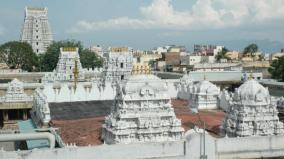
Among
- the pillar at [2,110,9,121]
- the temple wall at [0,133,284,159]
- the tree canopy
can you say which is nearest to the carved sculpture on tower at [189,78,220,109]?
the temple wall at [0,133,284,159]

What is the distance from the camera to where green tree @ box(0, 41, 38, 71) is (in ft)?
256

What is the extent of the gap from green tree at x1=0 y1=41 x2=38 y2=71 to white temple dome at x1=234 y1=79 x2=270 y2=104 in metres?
56.6

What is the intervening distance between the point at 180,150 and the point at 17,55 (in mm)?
61298

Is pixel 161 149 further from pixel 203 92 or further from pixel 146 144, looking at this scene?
pixel 203 92

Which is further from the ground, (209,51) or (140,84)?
(209,51)

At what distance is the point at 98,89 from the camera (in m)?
45.0

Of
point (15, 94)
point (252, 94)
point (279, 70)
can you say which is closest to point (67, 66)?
point (15, 94)

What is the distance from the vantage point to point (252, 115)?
26.6m

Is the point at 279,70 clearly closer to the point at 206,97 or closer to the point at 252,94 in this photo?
the point at 206,97

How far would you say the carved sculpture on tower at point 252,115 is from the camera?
2633cm

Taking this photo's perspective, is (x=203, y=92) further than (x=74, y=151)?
Yes

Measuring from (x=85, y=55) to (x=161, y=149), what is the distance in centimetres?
6347

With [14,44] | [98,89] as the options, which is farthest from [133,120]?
[14,44]

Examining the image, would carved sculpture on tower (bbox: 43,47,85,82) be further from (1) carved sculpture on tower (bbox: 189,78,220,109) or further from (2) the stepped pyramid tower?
(1) carved sculpture on tower (bbox: 189,78,220,109)
